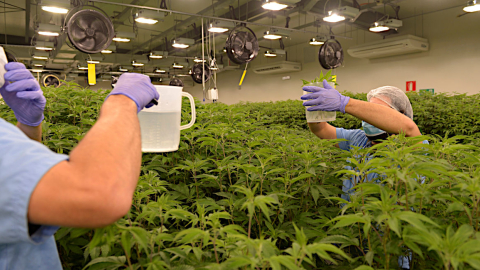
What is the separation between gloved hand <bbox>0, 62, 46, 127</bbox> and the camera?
1057mm

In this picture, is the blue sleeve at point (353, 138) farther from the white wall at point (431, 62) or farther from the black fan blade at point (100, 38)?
the white wall at point (431, 62)

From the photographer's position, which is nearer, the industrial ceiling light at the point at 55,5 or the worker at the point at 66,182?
the worker at the point at 66,182

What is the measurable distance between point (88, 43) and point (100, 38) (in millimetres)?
237

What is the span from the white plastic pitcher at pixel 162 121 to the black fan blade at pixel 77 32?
5.83m

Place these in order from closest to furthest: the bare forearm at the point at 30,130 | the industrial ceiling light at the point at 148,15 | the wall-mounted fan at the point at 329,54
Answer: the bare forearm at the point at 30,130 → the industrial ceiling light at the point at 148,15 → the wall-mounted fan at the point at 329,54

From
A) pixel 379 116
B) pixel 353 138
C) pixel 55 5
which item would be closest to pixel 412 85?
pixel 353 138

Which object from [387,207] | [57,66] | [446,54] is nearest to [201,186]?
[387,207]

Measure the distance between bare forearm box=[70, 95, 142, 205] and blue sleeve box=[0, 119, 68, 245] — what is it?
2.2 inches

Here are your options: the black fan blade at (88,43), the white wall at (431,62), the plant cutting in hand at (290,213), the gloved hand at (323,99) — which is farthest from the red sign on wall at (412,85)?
the plant cutting in hand at (290,213)

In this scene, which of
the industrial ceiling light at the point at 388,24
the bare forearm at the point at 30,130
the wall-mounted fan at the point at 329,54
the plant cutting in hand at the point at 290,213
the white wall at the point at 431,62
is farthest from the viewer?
the white wall at the point at 431,62

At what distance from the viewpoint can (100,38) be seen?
246 inches

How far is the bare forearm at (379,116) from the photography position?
5.64 ft

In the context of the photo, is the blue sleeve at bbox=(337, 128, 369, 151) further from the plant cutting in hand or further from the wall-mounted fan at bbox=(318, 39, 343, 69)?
the wall-mounted fan at bbox=(318, 39, 343, 69)

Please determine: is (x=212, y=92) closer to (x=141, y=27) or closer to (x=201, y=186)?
(x=201, y=186)
